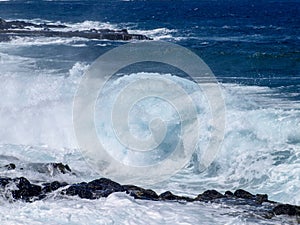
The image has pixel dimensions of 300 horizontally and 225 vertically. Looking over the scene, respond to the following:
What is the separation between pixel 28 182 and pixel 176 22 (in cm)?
4051

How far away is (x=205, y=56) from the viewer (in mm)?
30719

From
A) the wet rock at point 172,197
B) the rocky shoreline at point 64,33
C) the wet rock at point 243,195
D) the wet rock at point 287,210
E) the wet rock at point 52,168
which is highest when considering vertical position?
the rocky shoreline at point 64,33

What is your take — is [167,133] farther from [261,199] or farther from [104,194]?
[261,199]

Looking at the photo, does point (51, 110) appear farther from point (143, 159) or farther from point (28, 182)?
point (28, 182)

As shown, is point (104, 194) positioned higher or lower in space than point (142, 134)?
lower

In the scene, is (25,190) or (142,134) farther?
(142,134)

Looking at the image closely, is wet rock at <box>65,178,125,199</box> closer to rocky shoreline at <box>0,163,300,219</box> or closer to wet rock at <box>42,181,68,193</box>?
rocky shoreline at <box>0,163,300,219</box>

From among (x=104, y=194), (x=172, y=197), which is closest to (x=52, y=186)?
(x=104, y=194)

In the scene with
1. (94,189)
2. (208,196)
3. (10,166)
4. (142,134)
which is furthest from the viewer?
(142,134)

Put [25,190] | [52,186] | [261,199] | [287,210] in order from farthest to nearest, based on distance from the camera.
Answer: [52,186] < [25,190] < [261,199] < [287,210]

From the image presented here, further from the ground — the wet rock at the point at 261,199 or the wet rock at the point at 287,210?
the wet rock at the point at 261,199

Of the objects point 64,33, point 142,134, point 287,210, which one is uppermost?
point 64,33

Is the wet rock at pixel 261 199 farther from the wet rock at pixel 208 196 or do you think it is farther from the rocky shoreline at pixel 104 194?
the wet rock at pixel 208 196

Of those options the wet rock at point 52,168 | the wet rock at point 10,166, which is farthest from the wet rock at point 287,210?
the wet rock at point 10,166
